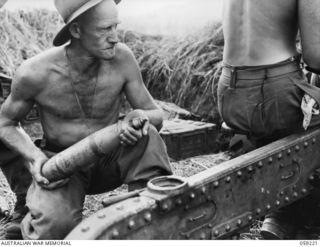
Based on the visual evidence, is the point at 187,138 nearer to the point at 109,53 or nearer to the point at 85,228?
the point at 109,53

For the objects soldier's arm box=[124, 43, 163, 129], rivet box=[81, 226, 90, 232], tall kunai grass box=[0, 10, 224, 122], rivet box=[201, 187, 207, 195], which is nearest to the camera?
rivet box=[81, 226, 90, 232]

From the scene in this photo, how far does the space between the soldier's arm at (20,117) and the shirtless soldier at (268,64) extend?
1.03 meters

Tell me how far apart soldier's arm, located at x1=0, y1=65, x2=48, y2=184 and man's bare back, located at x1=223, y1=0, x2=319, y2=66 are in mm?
1059

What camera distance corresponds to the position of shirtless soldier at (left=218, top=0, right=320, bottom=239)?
7.84 feet

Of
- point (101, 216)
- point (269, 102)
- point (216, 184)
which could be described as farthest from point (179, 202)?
point (269, 102)

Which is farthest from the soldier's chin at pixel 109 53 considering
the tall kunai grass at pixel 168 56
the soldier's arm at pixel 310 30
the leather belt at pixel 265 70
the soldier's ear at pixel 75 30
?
the tall kunai grass at pixel 168 56

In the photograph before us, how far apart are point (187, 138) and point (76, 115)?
85.7 inches

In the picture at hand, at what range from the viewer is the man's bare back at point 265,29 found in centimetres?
234

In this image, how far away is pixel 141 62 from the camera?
19.1 feet

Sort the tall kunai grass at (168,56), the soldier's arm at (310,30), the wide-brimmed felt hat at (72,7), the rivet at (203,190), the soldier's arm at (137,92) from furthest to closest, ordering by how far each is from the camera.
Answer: the tall kunai grass at (168,56) < the soldier's arm at (137,92) < the soldier's arm at (310,30) < the wide-brimmed felt hat at (72,7) < the rivet at (203,190)

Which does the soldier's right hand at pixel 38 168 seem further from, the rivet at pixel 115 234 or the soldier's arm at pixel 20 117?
the rivet at pixel 115 234

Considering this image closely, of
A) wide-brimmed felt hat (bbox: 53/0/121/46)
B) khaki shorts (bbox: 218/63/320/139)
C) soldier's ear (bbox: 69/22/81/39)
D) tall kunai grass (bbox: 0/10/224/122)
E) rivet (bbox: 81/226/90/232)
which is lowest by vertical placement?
tall kunai grass (bbox: 0/10/224/122)

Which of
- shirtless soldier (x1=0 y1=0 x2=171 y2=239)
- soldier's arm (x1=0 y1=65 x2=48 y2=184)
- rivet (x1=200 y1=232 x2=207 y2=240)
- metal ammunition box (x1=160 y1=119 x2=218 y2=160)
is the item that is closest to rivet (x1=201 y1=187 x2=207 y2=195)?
rivet (x1=200 y1=232 x2=207 y2=240)

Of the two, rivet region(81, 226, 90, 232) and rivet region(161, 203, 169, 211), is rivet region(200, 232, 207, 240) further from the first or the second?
rivet region(81, 226, 90, 232)
